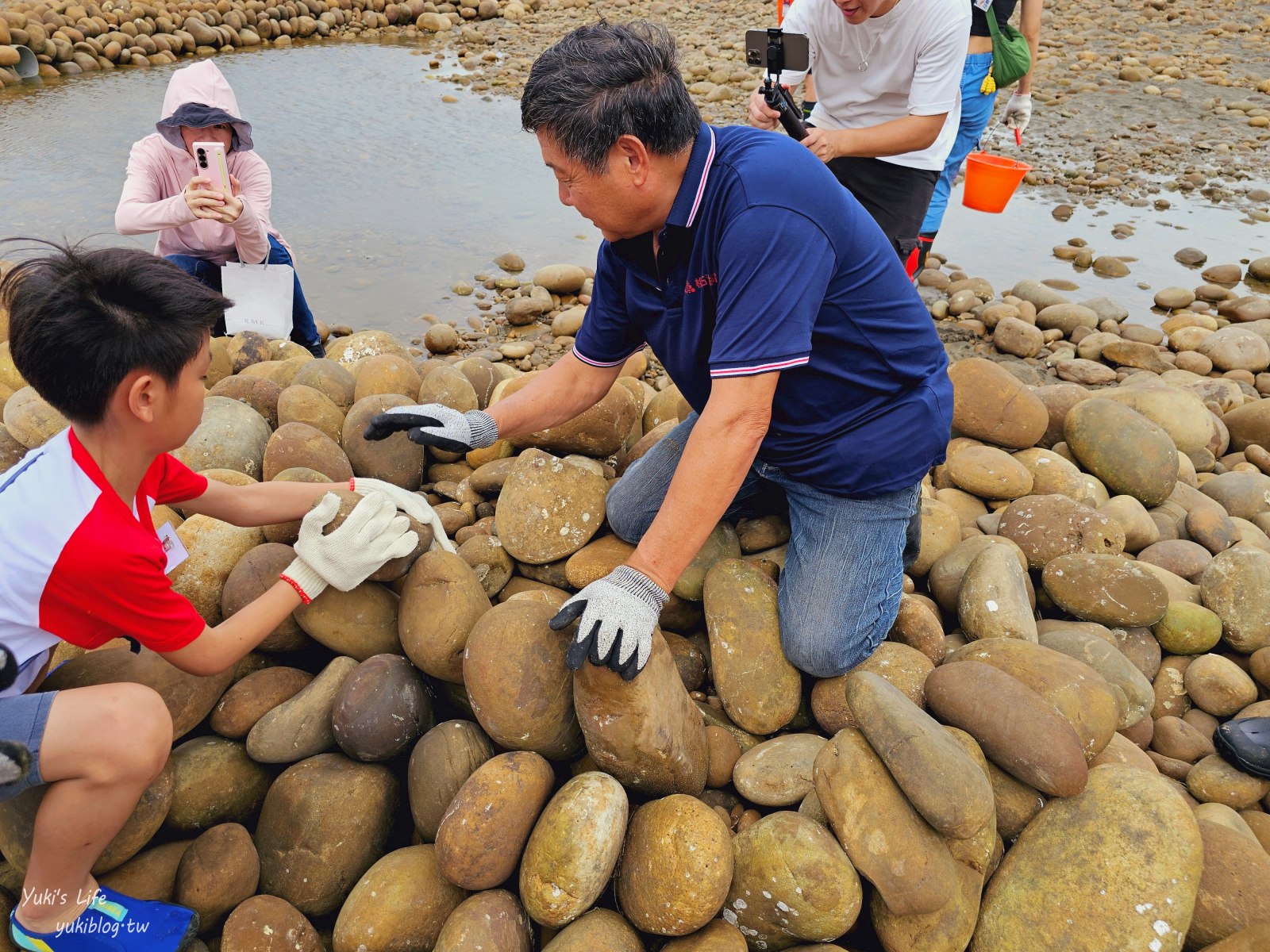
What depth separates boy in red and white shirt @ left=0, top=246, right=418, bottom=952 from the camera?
5.54ft

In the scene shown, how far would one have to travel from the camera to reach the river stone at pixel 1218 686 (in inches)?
96.2

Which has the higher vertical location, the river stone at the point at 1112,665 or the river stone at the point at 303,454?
the river stone at the point at 303,454

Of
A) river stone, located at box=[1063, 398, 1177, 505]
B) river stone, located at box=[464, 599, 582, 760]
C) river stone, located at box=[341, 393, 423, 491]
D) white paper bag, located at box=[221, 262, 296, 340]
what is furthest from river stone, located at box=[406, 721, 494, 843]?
white paper bag, located at box=[221, 262, 296, 340]

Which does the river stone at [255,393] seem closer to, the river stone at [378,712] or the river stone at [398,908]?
the river stone at [378,712]

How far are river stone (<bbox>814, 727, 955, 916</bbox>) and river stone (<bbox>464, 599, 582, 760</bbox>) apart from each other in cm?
62

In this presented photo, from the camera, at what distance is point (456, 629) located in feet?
7.08

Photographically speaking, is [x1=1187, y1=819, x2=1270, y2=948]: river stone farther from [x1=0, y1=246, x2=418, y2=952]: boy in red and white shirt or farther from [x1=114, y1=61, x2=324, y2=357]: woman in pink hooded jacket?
[x1=114, y1=61, x2=324, y2=357]: woman in pink hooded jacket

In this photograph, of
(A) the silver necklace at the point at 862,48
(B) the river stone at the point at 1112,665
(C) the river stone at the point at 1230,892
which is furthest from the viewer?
(A) the silver necklace at the point at 862,48

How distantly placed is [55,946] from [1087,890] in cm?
215

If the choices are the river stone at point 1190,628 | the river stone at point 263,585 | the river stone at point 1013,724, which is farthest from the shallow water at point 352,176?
the river stone at point 1190,628

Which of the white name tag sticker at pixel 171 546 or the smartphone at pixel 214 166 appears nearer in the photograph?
the white name tag sticker at pixel 171 546

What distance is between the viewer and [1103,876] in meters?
1.81

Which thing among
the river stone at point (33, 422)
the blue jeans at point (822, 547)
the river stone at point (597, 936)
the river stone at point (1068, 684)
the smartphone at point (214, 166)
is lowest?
the river stone at point (597, 936)

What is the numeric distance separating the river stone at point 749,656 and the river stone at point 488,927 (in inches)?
29.0
